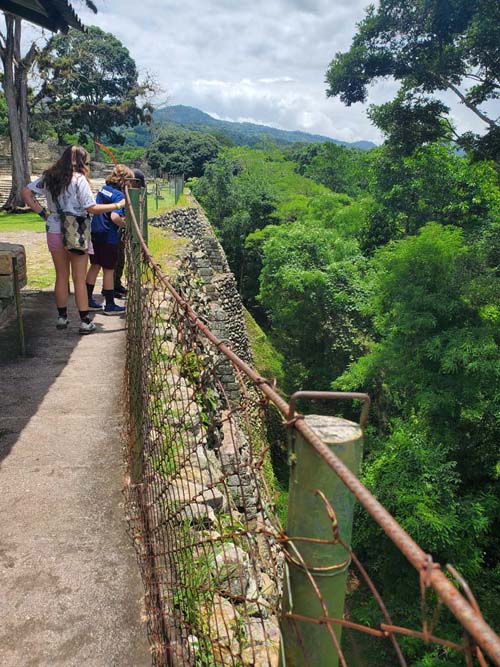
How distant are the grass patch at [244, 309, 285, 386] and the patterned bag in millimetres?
13504

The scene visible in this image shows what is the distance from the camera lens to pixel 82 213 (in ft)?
15.5

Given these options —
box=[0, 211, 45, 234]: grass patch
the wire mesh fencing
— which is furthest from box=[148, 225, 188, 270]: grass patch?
the wire mesh fencing

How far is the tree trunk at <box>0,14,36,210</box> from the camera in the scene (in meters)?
15.8

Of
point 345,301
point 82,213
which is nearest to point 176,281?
point 82,213

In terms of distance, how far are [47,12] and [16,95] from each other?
1241cm

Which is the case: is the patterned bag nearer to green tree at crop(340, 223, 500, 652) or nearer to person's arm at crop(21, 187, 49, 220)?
person's arm at crop(21, 187, 49, 220)

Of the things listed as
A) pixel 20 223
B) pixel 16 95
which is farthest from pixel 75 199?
pixel 16 95

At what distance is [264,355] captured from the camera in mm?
19328

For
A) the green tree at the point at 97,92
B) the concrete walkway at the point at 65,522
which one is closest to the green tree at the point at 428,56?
the concrete walkway at the point at 65,522

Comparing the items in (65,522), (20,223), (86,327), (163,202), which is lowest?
(65,522)

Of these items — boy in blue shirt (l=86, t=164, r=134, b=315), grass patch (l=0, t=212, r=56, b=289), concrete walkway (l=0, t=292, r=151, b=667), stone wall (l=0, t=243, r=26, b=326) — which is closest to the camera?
concrete walkway (l=0, t=292, r=151, b=667)

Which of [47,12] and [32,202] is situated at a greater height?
[47,12]

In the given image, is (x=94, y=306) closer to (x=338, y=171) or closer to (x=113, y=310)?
(x=113, y=310)

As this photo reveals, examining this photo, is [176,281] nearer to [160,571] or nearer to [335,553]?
[160,571]
